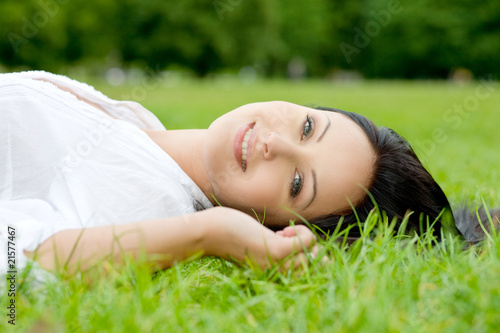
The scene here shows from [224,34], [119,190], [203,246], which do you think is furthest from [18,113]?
[224,34]

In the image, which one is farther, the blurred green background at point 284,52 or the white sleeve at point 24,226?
the blurred green background at point 284,52

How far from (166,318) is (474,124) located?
378 inches

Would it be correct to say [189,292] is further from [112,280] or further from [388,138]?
[388,138]

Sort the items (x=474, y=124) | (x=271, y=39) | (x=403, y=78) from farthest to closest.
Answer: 1. (x=403, y=78)
2. (x=271, y=39)
3. (x=474, y=124)

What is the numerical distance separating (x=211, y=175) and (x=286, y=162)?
0.42m

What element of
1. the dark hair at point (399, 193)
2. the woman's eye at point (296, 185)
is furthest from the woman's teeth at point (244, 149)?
the dark hair at point (399, 193)

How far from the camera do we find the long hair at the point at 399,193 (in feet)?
8.75

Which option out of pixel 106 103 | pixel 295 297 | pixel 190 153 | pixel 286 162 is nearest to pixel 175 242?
pixel 295 297

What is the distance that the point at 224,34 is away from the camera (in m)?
35.8

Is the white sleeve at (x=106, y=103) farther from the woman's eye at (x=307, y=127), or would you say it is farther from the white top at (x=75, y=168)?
the woman's eye at (x=307, y=127)

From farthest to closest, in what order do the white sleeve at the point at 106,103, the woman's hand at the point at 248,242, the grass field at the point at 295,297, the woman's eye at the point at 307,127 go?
the white sleeve at the point at 106,103 → the woman's eye at the point at 307,127 → the woman's hand at the point at 248,242 → the grass field at the point at 295,297

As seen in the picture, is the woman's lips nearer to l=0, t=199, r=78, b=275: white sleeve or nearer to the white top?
the white top

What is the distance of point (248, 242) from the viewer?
2.01 m

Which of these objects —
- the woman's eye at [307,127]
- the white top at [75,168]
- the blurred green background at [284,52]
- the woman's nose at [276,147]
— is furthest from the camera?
the blurred green background at [284,52]
